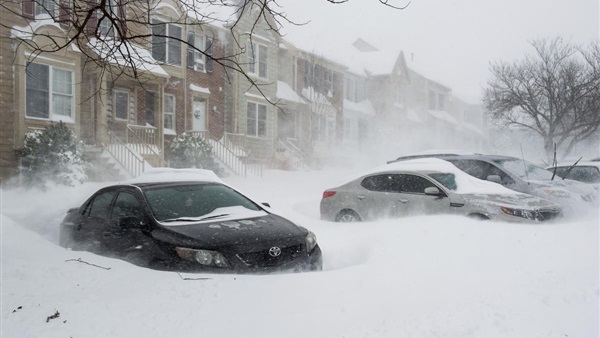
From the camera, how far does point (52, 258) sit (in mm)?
5215

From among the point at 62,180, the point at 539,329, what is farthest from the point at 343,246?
the point at 62,180

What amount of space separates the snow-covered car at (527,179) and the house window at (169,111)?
13.2 meters

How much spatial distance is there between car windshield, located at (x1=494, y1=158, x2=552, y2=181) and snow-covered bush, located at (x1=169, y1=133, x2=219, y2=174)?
1147cm

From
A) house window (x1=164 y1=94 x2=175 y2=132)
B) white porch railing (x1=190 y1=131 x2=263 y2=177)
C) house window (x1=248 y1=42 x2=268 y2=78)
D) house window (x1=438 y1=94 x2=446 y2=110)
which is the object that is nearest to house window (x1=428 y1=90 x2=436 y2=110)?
house window (x1=438 y1=94 x2=446 y2=110)

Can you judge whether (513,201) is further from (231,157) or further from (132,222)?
(231,157)

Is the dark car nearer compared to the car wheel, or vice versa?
the dark car

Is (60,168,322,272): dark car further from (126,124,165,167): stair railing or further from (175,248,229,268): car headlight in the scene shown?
(126,124,165,167): stair railing

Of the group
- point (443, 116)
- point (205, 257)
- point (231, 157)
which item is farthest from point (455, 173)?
point (443, 116)

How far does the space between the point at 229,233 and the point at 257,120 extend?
19443 millimetres

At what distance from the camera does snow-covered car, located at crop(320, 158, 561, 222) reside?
723 cm

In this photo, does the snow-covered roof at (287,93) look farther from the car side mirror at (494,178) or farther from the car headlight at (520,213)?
the car headlight at (520,213)

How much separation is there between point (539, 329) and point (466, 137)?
48418 millimetres

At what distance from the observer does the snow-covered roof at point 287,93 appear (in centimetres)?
2523

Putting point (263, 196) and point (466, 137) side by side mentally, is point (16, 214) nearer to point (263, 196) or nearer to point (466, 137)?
point (263, 196)
